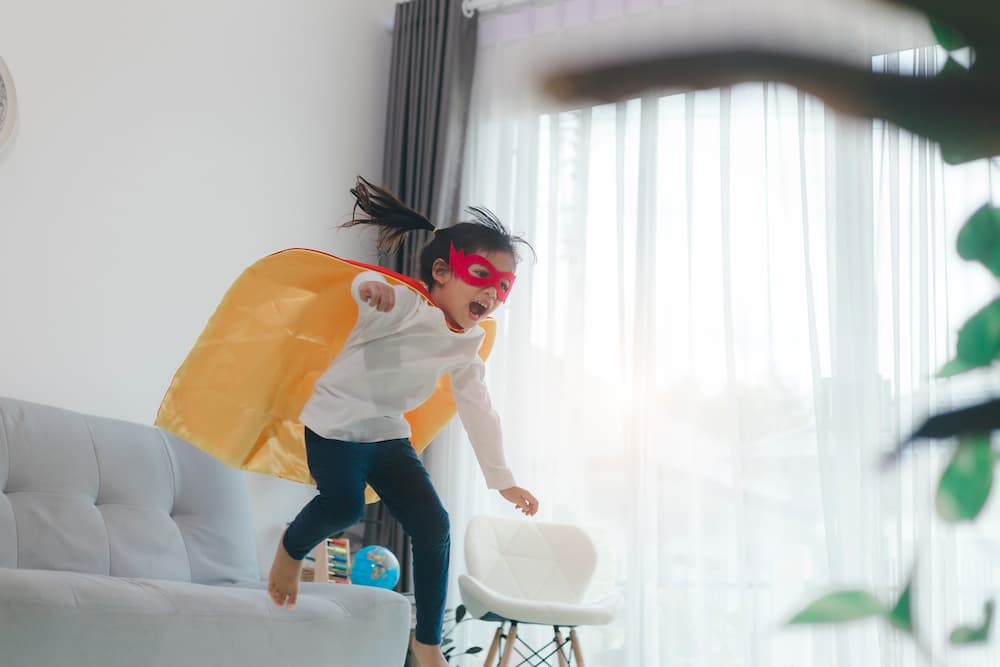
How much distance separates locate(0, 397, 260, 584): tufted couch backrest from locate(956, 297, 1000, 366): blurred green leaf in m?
2.42

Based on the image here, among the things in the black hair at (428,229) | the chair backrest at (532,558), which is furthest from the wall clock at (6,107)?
the chair backrest at (532,558)

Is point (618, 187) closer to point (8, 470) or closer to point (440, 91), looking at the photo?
point (440, 91)

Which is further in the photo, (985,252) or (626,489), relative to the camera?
(626,489)

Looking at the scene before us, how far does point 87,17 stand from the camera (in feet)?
9.89

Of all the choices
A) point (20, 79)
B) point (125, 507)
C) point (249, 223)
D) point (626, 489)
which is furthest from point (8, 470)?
point (626, 489)

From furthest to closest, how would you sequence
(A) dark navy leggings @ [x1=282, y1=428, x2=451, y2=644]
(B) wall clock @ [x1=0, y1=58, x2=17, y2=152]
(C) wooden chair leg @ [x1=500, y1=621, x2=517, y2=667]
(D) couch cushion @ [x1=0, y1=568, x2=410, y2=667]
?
(C) wooden chair leg @ [x1=500, y1=621, x2=517, y2=667] → (B) wall clock @ [x1=0, y1=58, x2=17, y2=152] → (A) dark navy leggings @ [x1=282, y1=428, x2=451, y2=644] → (D) couch cushion @ [x1=0, y1=568, x2=410, y2=667]

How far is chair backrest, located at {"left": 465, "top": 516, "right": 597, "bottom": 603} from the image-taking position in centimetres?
331

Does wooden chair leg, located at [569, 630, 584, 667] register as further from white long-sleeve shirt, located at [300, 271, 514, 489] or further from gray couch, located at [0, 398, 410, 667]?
white long-sleeve shirt, located at [300, 271, 514, 489]

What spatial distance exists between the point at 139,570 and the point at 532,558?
1378 millimetres

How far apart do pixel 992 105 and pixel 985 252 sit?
0.04 meters

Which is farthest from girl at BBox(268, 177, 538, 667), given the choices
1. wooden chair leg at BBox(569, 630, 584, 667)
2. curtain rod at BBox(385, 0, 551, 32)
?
curtain rod at BBox(385, 0, 551, 32)

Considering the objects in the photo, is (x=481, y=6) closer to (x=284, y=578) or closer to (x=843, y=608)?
(x=284, y=578)

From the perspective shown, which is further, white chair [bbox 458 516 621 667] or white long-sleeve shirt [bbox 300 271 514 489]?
white chair [bbox 458 516 621 667]

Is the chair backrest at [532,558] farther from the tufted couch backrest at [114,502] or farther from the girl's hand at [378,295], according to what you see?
the girl's hand at [378,295]
